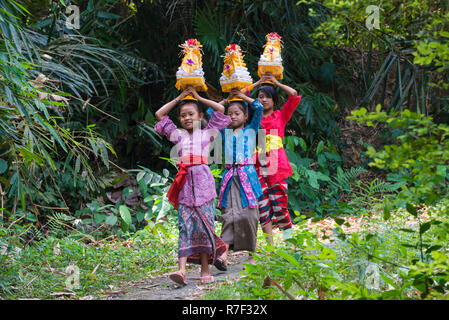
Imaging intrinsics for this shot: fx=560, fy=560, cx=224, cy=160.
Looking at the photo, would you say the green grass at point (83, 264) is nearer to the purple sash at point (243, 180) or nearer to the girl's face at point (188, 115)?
the purple sash at point (243, 180)

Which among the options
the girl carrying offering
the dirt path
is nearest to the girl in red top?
the dirt path

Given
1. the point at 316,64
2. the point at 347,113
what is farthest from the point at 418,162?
the point at 347,113

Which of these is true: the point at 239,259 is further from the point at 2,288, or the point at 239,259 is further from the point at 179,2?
the point at 179,2

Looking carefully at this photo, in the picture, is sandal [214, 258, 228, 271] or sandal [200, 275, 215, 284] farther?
sandal [214, 258, 228, 271]

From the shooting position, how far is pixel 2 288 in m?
3.56

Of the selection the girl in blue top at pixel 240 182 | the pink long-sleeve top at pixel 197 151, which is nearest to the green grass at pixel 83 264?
the girl in blue top at pixel 240 182

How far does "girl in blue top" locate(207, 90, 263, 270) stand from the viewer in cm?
424

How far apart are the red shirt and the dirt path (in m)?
0.82

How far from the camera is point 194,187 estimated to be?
4.00 meters

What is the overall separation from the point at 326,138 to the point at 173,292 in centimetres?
458

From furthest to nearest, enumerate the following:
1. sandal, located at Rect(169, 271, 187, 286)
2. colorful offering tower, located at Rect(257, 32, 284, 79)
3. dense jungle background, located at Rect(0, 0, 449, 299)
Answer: colorful offering tower, located at Rect(257, 32, 284, 79) → dense jungle background, located at Rect(0, 0, 449, 299) → sandal, located at Rect(169, 271, 187, 286)

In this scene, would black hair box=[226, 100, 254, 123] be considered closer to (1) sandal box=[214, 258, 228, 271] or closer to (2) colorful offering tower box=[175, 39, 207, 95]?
(2) colorful offering tower box=[175, 39, 207, 95]

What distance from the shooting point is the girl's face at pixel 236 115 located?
4402 millimetres

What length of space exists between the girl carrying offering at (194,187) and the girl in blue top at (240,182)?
6.8 inches
